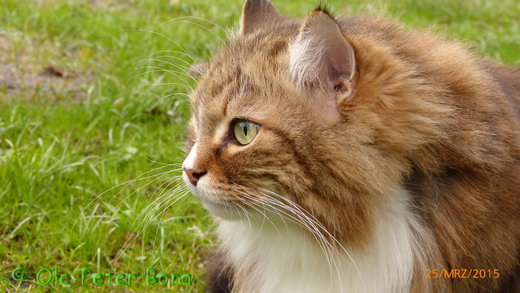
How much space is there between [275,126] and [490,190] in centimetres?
87

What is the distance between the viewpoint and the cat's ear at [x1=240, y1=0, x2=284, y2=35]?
2855mm

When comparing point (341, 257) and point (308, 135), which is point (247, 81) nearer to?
point (308, 135)

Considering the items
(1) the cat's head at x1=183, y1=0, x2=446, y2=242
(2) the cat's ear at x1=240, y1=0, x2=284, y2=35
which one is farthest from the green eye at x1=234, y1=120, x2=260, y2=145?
(2) the cat's ear at x1=240, y1=0, x2=284, y2=35

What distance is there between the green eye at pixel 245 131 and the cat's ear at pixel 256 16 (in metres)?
0.66

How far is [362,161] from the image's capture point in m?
2.18

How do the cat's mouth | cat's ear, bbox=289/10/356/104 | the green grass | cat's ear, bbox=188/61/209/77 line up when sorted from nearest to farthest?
cat's ear, bbox=289/10/356/104 < the cat's mouth < cat's ear, bbox=188/61/209/77 < the green grass

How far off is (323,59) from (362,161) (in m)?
0.41

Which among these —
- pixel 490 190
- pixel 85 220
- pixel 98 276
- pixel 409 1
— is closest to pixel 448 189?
pixel 490 190

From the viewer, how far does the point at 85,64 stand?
552 centimetres

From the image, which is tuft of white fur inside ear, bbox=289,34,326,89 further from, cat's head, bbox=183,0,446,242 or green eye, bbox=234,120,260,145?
green eye, bbox=234,120,260,145

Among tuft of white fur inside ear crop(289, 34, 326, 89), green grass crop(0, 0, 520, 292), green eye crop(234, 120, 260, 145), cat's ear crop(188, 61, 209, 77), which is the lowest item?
green grass crop(0, 0, 520, 292)

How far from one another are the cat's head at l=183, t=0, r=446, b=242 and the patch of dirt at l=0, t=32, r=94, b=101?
3.01 meters

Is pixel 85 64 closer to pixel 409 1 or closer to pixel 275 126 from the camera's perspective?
pixel 275 126

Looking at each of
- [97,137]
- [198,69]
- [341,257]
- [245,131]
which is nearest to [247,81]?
[245,131]
